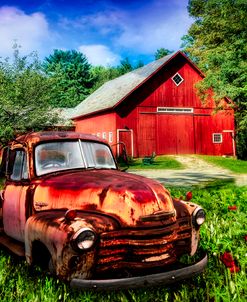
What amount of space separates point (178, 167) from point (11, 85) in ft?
37.9

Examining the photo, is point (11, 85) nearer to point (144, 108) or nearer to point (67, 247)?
point (144, 108)

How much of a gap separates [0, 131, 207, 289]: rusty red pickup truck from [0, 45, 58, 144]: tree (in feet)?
54.4

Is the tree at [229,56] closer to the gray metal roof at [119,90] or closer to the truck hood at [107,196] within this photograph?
the gray metal roof at [119,90]

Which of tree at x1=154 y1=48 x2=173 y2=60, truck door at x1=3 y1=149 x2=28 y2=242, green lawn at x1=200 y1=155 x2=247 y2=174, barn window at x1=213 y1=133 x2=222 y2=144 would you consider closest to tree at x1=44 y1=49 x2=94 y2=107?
tree at x1=154 y1=48 x2=173 y2=60

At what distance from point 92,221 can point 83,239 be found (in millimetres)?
235

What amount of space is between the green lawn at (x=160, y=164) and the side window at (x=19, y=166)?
19335 mm

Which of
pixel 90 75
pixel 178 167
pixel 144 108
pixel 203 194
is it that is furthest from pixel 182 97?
pixel 90 75

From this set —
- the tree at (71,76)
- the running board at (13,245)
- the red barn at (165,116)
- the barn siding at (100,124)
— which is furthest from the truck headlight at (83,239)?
the tree at (71,76)

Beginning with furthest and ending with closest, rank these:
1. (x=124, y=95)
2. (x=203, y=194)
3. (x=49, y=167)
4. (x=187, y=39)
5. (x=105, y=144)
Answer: (x=187, y=39), (x=124, y=95), (x=203, y=194), (x=105, y=144), (x=49, y=167)

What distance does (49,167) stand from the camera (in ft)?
16.1

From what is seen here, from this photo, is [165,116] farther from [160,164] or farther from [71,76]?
[71,76]

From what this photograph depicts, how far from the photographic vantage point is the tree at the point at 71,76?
64.8m

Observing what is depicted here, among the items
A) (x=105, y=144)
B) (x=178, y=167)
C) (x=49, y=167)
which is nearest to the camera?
(x=49, y=167)

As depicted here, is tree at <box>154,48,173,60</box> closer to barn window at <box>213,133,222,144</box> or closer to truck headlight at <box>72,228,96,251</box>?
barn window at <box>213,133,222,144</box>
